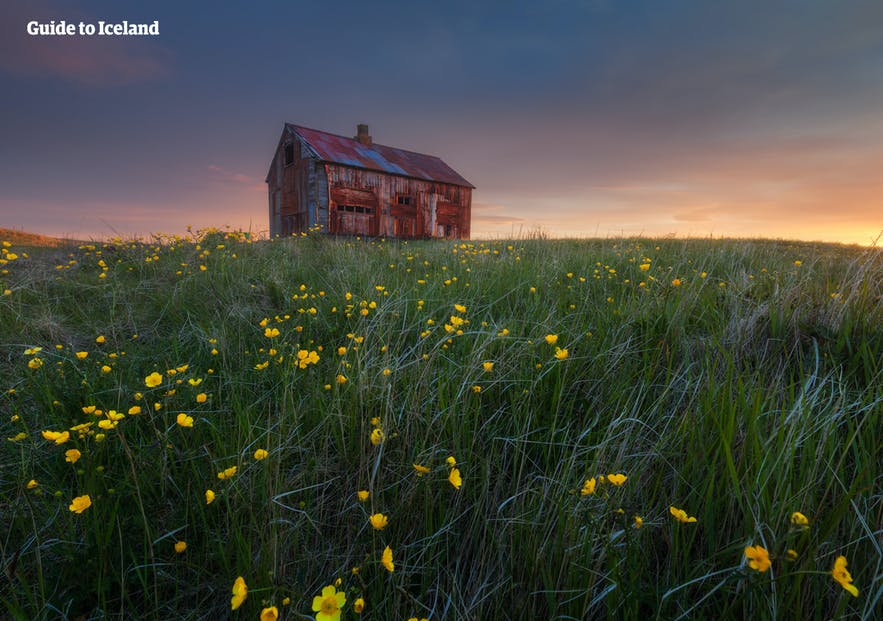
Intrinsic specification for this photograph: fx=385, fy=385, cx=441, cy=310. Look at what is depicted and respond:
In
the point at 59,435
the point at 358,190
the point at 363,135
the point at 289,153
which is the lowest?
the point at 59,435

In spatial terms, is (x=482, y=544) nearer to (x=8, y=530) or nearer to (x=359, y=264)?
(x=8, y=530)

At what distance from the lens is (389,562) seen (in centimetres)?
97

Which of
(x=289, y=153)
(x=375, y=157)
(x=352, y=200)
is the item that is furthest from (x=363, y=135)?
(x=352, y=200)

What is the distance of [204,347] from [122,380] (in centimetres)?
58

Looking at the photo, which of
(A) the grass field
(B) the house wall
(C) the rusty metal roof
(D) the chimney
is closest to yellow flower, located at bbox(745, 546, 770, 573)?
(A) the grass field

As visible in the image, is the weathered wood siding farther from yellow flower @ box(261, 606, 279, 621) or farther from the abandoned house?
yellow flower @ box(261, 606, 279, 621)

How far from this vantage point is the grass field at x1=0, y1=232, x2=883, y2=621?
1174 millimetres

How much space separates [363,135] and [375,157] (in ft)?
8.76

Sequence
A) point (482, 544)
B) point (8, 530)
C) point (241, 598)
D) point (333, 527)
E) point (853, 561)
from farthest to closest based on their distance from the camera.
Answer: point (333, 527)
point (8, 530)
point (482, 544)
point (853, 561)
point (241, 598)

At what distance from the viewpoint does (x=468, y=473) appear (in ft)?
5.20

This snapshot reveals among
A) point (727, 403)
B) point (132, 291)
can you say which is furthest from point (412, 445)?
point (132, 291)

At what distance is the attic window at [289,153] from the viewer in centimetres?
1884

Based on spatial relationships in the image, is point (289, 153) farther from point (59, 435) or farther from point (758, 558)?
point (758, 558)

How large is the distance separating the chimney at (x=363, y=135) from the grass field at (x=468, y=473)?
2077cm
